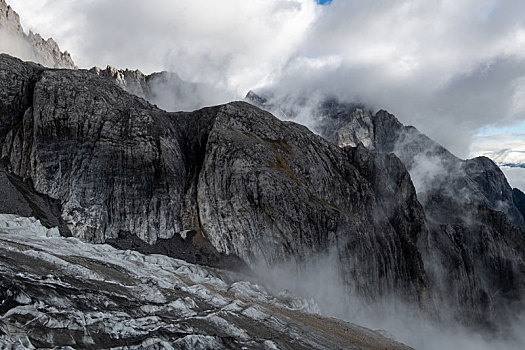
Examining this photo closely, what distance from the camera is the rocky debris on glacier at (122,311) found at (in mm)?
23136

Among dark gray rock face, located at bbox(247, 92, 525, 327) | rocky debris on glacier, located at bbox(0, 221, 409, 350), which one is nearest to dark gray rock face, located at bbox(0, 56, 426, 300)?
rocky debris on glacier, located at bbox(0, 221, 409, 350)

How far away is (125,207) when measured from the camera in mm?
66625

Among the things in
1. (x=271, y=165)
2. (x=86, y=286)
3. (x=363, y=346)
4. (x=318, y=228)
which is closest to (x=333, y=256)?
(x=318, y=228)

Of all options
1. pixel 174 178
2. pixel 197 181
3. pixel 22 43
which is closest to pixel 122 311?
pixel 174 178

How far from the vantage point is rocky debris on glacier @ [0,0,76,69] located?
153 meters

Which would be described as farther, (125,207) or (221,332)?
(125,207)

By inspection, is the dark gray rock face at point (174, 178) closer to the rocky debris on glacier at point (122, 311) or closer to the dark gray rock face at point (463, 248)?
the rocky debris on glacier at point (122, 311)

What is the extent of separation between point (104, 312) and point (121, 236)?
37.4 meters

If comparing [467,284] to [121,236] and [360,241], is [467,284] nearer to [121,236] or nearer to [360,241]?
[360,241]

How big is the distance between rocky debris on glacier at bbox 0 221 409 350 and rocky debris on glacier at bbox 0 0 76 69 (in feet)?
462

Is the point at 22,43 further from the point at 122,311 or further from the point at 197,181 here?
the point at 122,311

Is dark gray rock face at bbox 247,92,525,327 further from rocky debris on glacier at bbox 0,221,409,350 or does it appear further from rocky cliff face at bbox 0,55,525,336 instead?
rocky debris on glacier at bbox 0,221,409,350

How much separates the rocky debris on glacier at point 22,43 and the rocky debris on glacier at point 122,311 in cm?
14067

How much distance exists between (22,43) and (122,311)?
597ft
